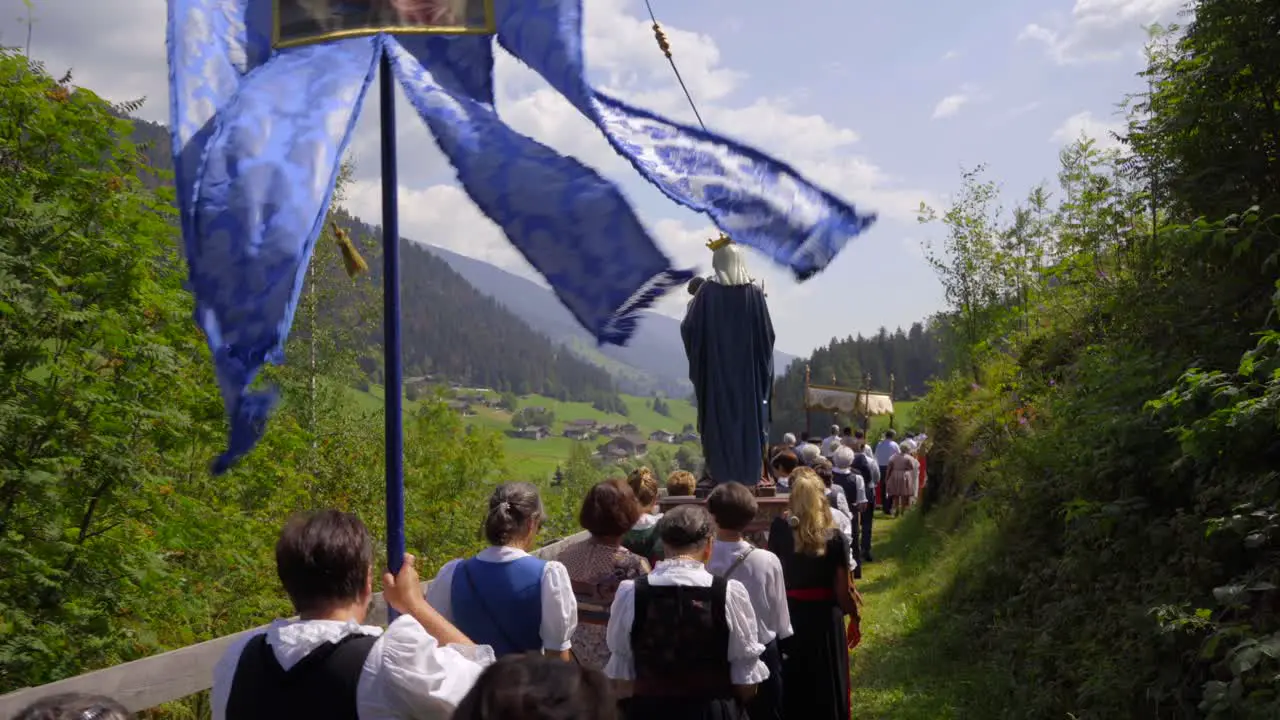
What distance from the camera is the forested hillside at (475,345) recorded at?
143250 mm

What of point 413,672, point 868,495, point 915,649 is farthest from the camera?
point 868,495

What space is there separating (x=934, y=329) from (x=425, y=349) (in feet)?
411

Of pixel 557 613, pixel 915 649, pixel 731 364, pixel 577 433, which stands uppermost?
pixel 577 433

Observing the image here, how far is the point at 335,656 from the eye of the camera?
8.55ft

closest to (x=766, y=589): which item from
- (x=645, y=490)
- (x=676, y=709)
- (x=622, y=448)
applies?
(x=676, y=709)

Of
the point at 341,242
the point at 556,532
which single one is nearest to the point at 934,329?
the point at 556,532

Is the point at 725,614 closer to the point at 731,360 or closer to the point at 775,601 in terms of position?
the point at 775,601

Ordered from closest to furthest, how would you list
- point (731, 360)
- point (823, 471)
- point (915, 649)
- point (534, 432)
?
point (731, 360), point (915, 649), point (823, 471), point (534, 432)

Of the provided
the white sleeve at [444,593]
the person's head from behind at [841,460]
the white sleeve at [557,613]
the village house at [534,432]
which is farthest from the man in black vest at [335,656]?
the village house at [534,432]

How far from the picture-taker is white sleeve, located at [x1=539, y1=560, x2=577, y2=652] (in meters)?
3.93

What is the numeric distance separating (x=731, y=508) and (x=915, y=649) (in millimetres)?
4782

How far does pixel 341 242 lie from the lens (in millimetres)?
4168

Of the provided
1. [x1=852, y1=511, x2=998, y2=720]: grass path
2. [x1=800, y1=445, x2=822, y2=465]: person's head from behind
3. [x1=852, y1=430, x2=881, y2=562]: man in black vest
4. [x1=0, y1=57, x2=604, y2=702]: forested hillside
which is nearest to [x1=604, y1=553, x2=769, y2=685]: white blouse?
[x1=852, y1=511, x2=998, y2=720]: grass path

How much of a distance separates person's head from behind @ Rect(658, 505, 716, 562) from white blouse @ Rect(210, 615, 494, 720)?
161 cm
